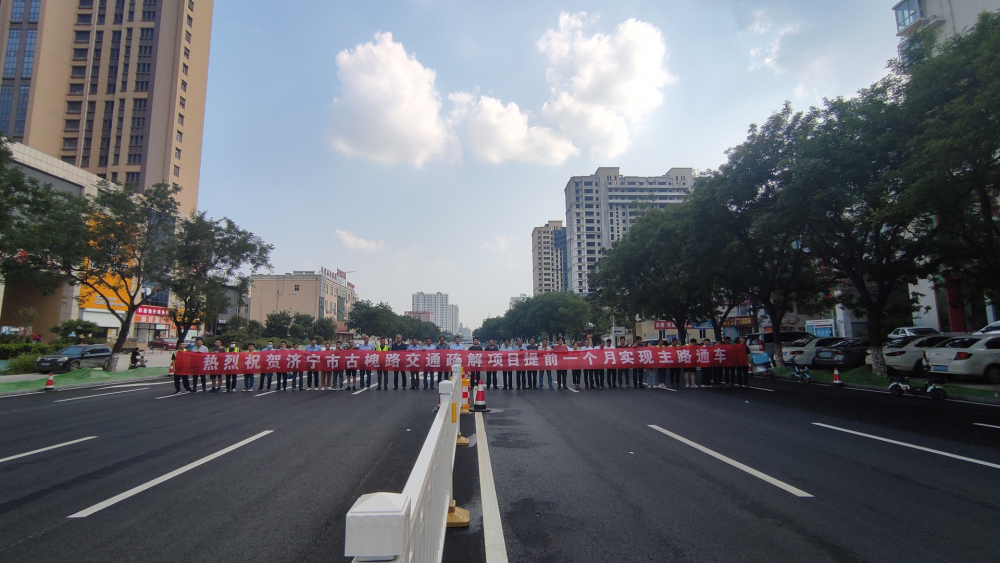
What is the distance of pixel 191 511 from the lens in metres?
4.72

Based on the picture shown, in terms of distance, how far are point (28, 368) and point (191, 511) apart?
26.8 m

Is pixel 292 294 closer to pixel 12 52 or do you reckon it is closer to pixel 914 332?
pixel 12 52

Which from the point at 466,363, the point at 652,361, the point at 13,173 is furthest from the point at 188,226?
the point at 652,361

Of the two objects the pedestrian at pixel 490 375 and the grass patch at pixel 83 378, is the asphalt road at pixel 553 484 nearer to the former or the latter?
the pedestrian at pixel 490 375

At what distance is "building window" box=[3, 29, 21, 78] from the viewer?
5256 cm

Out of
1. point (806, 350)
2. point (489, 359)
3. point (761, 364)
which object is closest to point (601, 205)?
point (806, 350)

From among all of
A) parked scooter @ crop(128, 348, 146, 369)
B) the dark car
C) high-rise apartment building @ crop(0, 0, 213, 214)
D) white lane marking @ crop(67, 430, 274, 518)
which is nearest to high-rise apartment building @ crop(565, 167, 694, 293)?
high-rise apartment building @ crop(0, 0, 213, 214)

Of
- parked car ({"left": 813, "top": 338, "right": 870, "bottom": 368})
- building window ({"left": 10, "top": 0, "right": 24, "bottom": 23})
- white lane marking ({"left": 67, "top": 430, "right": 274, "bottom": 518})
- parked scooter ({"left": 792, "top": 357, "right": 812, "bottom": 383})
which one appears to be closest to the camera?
white lane marking ({"left": 67, "top": 430, "right": 274, "bottom": 518})

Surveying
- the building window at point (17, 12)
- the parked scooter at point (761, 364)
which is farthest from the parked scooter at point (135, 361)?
the building window at point (17, 12)

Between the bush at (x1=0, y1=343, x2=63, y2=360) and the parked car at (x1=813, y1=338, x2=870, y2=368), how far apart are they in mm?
37194

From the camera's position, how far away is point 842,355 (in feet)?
69.8

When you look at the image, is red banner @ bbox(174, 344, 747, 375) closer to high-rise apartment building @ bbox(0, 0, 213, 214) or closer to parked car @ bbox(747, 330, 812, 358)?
parked car @ bbox(747, 330, 812, 358)

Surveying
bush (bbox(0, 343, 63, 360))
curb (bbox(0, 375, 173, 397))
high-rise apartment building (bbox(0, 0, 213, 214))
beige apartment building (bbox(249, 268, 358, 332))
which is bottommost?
curb (bbox(0, 375, 173, 397))

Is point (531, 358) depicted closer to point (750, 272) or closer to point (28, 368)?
point (750, 272)
